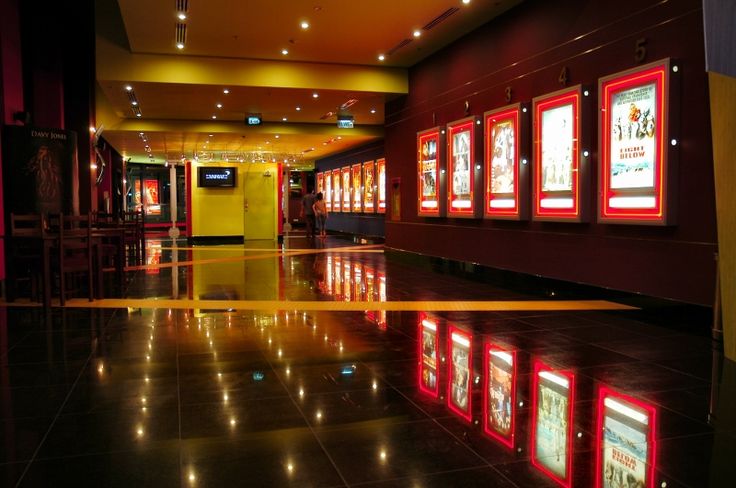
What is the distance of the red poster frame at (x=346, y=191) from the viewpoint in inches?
965

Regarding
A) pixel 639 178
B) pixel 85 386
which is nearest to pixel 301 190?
pixel 639 178

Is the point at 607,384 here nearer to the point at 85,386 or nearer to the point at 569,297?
the point at 85,386

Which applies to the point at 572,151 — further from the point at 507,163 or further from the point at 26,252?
the point at 26,252

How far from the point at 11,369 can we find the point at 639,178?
6425 millimetres

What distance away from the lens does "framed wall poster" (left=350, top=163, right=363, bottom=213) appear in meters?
23.1

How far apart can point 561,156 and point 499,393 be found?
5.36 m

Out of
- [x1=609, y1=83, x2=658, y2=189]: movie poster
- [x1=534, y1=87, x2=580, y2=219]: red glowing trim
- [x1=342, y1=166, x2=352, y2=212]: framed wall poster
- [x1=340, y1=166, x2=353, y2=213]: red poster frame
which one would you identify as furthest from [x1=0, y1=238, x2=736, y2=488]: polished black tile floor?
[x1=342, y1=166, x2=352, y2=212]: framed wall poster

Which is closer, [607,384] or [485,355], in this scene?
[607,384]

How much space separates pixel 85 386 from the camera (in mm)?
3971

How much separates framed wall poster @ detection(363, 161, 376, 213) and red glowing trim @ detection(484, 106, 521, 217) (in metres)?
11.3

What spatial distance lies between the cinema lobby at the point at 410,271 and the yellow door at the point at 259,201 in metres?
4.78

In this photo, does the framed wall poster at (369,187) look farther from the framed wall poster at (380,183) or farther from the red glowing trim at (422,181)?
the red glowing trim at (422,181)

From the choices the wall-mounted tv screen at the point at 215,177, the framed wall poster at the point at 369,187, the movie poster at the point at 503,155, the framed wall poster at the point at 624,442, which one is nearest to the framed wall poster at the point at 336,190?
the framed wall poster at the point at 369,187

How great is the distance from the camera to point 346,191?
82.5 feet
